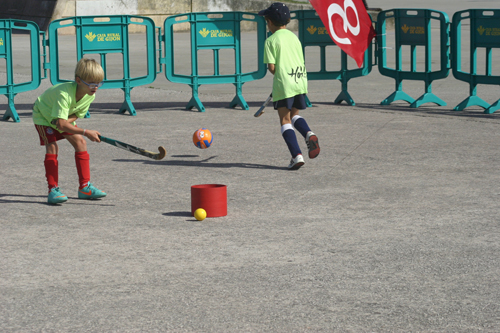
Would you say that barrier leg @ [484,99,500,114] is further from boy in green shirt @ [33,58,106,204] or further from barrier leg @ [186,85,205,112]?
boy in green shirt @ [33,58,106,204]

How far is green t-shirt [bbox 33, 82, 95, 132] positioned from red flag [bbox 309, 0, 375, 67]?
5.74m

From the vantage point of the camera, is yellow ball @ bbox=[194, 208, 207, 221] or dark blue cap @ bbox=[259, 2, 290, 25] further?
dark blue cap @ bbox=[259, 2, 290, 25]

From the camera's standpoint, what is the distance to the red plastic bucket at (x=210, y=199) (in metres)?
5.73

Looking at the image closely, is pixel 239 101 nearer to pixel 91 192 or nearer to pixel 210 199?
pixel 91 192

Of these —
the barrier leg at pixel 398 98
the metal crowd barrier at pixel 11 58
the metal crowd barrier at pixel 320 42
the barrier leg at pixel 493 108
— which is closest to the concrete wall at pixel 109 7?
the metal crowd barrier at pixel 320 42

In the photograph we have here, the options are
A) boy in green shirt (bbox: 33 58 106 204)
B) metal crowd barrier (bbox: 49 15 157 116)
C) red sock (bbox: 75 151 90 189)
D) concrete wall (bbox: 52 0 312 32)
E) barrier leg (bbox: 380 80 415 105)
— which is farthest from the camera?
concrete wall (bbox: 52 0 312 32)

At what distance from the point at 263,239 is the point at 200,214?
0.67 m

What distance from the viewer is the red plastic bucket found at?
573 centimetres

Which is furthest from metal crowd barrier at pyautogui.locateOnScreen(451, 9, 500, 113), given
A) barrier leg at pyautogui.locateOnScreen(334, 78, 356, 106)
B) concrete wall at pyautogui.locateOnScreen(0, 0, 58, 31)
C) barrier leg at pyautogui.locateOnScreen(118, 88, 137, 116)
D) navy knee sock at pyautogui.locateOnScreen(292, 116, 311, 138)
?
concrete wall at pyautogui.locateOnScreen(0, 0, 58, 31)

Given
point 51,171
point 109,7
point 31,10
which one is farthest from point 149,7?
point 51,171

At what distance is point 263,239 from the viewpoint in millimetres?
5195

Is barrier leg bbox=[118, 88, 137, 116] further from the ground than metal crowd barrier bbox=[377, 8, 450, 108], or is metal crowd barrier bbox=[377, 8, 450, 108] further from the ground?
metal crowd barrier bbox=[377, 8, 450, 108]

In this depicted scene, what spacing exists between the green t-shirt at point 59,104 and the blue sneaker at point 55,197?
1.80 ft

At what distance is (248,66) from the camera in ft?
58.4
